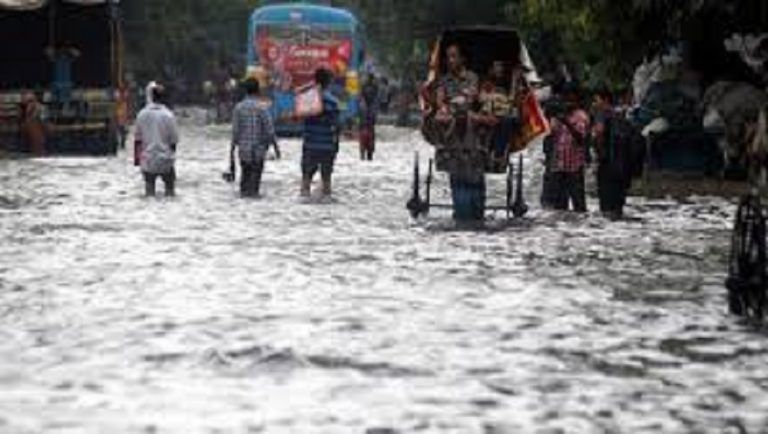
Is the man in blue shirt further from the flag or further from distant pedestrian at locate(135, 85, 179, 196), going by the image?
the flag

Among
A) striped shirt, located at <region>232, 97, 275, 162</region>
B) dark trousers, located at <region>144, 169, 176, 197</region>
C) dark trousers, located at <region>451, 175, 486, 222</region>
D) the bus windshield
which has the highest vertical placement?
the bus windshield

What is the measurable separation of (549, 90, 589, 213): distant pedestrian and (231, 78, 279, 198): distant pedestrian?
13.9ft

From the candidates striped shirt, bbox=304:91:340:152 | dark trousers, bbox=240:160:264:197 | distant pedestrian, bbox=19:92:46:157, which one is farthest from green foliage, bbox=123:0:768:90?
distant pedestrian, bbox=19:92:46:157

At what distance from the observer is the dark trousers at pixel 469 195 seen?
1633 centimetres

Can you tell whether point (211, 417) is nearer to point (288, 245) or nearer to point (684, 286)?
point (684, 286)

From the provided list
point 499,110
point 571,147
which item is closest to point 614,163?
point 571,147

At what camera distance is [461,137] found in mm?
Answer: 16250

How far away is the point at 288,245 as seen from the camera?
14211 millimetres

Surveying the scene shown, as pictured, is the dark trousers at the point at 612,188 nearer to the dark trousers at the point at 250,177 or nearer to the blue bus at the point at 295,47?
the dark trousers at the point at 250,177

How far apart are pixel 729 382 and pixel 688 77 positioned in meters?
18.3

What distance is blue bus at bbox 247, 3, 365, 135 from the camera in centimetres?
4000

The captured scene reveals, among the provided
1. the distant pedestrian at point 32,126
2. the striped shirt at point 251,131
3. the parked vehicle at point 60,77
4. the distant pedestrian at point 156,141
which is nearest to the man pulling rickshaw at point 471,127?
the striped shirt at point 251,131

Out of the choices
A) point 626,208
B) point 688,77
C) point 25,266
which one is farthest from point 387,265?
point 688,77

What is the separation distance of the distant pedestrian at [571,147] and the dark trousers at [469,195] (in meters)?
1.80
